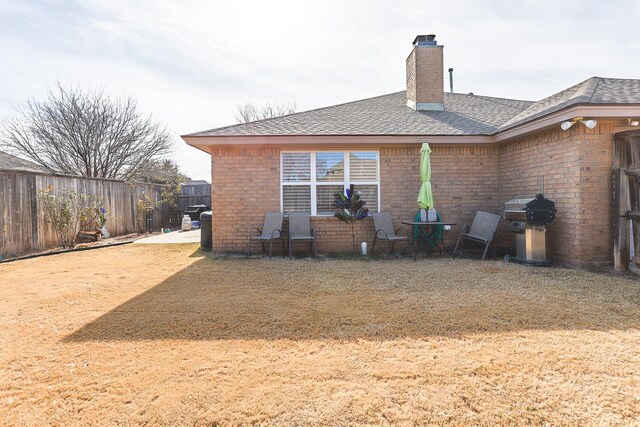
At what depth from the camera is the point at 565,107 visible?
5.15 m

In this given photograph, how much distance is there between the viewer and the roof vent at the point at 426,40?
9461 millimetres

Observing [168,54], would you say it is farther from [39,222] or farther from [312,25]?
[39,222]

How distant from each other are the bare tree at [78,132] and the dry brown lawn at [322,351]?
13276mm

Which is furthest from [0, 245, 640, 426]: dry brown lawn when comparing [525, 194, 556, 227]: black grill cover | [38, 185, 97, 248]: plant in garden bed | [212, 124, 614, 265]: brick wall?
[38, 185, 97, 248]: plant in garden bed

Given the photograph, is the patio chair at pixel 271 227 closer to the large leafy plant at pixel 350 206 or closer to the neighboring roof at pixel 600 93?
the large leafy plant at pixel 350 206

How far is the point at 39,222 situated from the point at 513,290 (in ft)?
32.7

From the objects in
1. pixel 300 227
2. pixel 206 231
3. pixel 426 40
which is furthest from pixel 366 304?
pixel 426 40

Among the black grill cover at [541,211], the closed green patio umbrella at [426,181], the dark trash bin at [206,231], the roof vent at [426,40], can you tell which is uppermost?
the roof vent at [426,40]

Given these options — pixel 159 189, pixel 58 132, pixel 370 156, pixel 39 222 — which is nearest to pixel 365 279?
pixel 370 156

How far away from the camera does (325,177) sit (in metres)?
7.44

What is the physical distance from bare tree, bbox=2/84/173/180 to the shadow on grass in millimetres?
13773

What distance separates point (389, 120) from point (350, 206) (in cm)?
262

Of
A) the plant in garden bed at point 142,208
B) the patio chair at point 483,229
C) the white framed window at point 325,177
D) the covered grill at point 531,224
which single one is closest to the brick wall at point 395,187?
the white framed window at point 325,177

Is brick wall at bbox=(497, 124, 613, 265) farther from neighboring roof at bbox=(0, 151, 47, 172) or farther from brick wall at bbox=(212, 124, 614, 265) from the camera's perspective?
neighboring roof at bbox=(0, 151, 47, 172)
